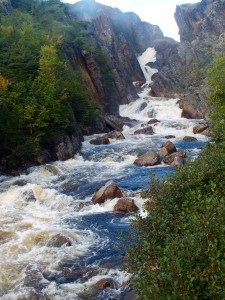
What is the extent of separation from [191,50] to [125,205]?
72.6 m

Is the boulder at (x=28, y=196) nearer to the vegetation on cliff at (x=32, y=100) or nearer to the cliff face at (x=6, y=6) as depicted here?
the vegetation on cliff at (x=32, y=100)

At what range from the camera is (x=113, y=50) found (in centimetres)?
8994

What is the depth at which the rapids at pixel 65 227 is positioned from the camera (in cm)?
1325

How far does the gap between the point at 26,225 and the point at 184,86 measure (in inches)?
2503

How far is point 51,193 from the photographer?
76.7ft

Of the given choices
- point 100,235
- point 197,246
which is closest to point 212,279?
point 197,246

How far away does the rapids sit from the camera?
522 inches

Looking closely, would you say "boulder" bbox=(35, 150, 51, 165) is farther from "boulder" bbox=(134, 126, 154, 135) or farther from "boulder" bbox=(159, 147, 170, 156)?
"boulder" bbox=(134, 126, 154, 135)

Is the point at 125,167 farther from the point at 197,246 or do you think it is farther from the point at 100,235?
the point at 197,246

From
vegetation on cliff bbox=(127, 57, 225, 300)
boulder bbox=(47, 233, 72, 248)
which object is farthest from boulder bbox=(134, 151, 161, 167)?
vegetation on cliff bbox=(127, 57, 225, 300)

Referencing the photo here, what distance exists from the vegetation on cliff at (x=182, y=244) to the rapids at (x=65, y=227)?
2.98 m

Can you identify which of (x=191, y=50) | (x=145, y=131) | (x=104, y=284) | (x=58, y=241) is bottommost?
(x=104, y=284)

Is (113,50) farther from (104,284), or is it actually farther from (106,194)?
(104,284)

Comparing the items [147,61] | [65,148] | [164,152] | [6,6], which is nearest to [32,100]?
[65,148]
